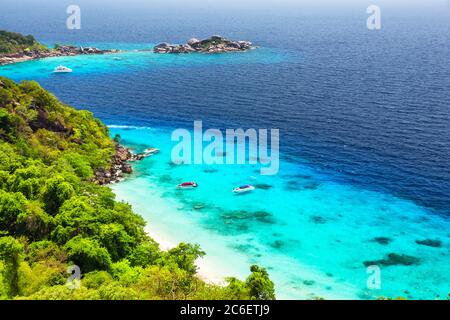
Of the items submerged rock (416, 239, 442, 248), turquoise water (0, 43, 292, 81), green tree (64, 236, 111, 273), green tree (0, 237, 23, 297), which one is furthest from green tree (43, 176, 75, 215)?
turquoise water (0, 43, 292, 81)

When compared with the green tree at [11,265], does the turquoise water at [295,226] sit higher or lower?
lower

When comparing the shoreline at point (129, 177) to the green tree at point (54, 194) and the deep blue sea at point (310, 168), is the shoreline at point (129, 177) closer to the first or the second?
the deep blue sea at point (310, 168)

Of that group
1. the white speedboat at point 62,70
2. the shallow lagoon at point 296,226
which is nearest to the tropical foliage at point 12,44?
the white speedboat at point 62,70

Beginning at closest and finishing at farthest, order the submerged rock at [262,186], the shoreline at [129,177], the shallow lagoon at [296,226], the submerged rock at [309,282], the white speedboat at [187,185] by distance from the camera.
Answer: the submerged rock at [309,282]
the shoreline at [129,177]
the shallow lagoon at [296,226]
the white speedboat at [187,185]
the submerged rock at [262,186]

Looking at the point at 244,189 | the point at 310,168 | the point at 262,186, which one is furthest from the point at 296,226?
the point at 310,168

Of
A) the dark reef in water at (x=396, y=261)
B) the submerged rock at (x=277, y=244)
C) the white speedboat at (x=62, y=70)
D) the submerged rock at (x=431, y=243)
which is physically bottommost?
the dark reef in water at (x=396, y=261)

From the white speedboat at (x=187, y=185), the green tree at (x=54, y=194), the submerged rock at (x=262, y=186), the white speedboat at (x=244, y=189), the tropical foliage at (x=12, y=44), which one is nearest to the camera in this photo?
the green tree at (x=54, y=194)
